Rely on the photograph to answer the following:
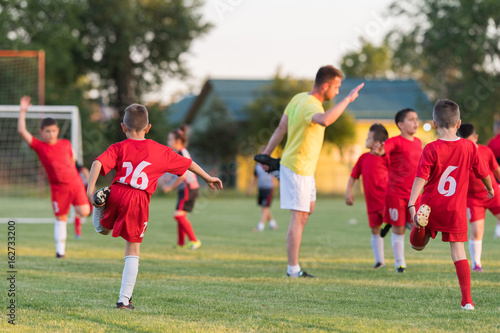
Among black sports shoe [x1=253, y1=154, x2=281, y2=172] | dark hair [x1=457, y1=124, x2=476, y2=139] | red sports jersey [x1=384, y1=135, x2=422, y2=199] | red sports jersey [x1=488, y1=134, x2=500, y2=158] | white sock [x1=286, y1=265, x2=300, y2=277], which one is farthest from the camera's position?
red sports jersey [x1=488, y1=134, x2=500, y2=158]

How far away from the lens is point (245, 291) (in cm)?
636

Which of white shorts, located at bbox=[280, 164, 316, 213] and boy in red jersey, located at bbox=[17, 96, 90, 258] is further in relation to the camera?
boy in red jersey, located at bbox=[17, 96, 90, 258]

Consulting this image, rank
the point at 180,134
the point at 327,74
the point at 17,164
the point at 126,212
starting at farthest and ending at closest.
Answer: the point at 17,164
the point at 180,134
the point at 327,74
the point at 126,212

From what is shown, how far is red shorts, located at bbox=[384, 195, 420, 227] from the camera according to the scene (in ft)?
25.6

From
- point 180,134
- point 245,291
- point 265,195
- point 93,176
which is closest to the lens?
point 93,176

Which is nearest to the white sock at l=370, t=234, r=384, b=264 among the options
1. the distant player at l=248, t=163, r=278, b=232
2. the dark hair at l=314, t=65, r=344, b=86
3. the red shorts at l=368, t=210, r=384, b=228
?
the red shorts at l=368, t=210, r=384, b=228

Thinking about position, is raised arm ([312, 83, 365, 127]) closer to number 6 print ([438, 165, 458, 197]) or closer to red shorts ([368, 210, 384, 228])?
number 6 print ([438, 165, 458, 197])

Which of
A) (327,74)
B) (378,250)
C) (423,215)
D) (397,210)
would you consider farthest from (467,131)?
(423,215)

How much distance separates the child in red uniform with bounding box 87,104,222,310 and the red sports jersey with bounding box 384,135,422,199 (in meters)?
3.14

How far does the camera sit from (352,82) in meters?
50.1

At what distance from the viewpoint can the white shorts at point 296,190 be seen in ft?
24.1

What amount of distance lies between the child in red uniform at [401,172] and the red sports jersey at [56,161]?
438 centimetres

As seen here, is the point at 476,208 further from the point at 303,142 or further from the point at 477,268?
the point at 303,142

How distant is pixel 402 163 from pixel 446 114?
7.68 feet
